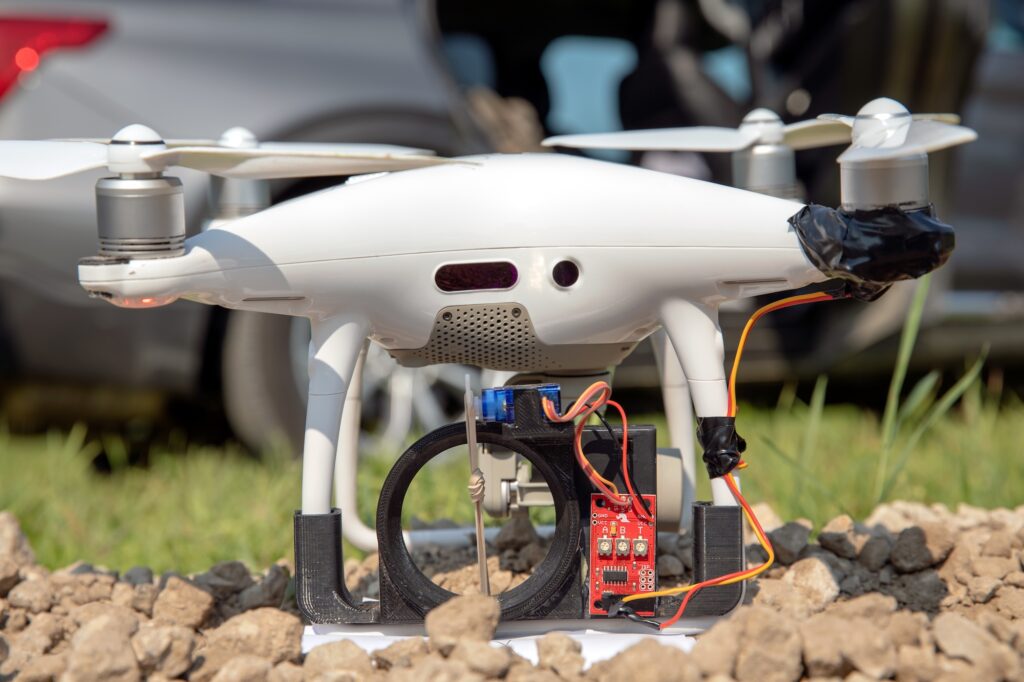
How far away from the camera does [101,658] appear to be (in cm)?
160

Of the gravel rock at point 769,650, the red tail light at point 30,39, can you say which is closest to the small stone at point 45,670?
the gravel rock at point 769,650

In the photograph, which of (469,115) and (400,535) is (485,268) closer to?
(400,535)

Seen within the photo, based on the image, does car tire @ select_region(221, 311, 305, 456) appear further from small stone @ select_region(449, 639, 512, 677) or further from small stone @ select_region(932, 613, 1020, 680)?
small stone @ select_region(932, 613, 1020, 680)

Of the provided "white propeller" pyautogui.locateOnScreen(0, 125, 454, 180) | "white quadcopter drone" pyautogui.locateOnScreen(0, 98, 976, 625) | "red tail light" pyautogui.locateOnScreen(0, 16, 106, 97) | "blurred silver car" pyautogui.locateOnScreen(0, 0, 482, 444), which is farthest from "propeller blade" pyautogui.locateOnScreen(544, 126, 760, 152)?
"red tail light" pyautogui.locateOnScreen(0, 16, 106, 97)

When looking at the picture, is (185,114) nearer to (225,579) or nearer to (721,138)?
(225,579)

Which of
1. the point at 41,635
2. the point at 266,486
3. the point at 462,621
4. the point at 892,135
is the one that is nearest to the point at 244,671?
the point at 462,621

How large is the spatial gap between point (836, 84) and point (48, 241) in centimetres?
225

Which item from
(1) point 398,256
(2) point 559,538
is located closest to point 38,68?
(1) point 398,256

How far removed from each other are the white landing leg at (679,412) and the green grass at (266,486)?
0.34 m

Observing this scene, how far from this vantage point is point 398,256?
1793 millimetres

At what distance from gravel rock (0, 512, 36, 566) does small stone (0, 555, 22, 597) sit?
11cm

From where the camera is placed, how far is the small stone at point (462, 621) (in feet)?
5.43

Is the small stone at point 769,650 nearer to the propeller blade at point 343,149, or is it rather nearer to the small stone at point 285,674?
the small stone at point 285,674

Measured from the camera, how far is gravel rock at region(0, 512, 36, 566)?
2.21 metres
